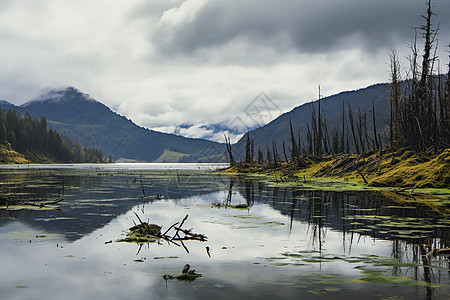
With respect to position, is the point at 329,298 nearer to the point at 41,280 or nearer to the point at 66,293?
the point at 66,293

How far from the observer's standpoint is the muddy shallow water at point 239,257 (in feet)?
25.5

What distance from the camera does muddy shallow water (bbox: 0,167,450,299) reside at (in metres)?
7.76

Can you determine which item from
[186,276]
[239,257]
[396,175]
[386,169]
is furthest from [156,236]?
[386,169]

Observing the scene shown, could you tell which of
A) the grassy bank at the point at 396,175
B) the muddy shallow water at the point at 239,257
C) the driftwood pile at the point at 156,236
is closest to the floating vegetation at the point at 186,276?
the muddy shallow water at the point at 239,257

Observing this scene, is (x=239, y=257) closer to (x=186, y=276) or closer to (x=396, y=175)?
(x=186, y=276)

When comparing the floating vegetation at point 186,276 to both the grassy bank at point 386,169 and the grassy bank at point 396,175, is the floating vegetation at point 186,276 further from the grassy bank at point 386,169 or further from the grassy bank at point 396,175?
the grassy bank at point 386,169

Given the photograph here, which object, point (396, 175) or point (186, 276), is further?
point (396, 175)

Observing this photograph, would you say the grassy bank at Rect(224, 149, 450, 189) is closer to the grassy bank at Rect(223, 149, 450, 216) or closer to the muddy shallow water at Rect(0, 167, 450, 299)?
the grassy bank at Rect(223, 149, 450, 216)

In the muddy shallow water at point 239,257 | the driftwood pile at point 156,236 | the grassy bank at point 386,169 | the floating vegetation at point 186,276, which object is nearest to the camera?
the muddy shallow water at point 239,257

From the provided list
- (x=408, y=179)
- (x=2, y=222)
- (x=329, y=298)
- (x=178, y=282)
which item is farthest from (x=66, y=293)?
(x=408, y=179)

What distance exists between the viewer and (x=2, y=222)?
56.0 ft

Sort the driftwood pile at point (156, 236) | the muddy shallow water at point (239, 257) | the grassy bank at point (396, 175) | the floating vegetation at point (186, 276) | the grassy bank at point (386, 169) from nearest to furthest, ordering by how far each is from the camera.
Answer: the muddy shallow water at point (239, 257)
the floating vegetation at point (186, 276)
the driftwood pile at point (156, 236)
the grassy bank at point (396, 175)
the grassy bank at point (386, 169)

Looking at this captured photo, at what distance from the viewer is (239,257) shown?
10875 millimetres

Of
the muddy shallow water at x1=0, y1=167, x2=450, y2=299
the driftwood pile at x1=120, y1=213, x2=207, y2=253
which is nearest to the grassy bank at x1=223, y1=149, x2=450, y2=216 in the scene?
the muddy shallow water at x1=0, y1=167, x2=450, y2=299
